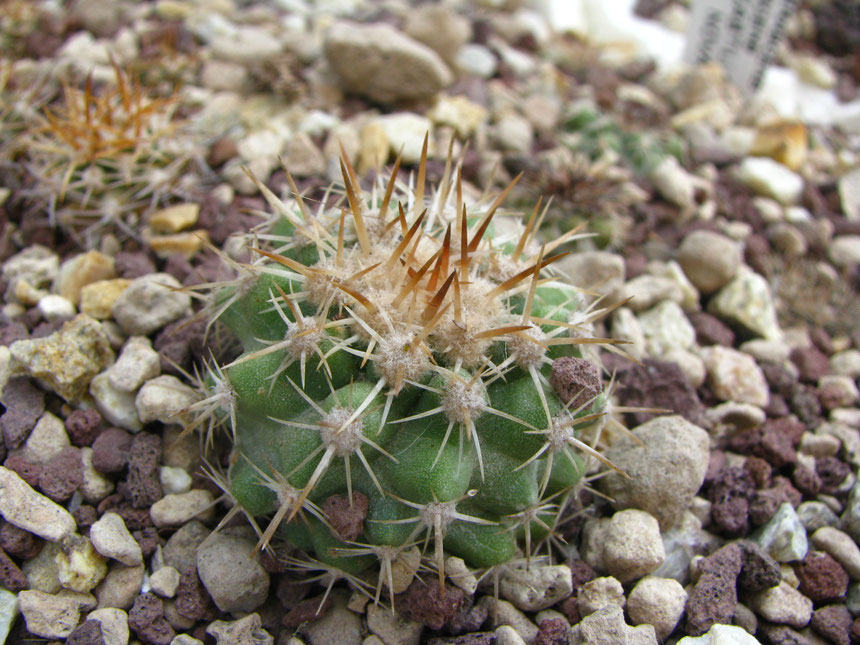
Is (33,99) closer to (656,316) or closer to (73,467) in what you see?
(73,467)

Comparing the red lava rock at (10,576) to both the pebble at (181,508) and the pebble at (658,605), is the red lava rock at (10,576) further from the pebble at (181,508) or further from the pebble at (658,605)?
the pebble at (658,605)

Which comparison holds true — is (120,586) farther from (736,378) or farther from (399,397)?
(736,378)

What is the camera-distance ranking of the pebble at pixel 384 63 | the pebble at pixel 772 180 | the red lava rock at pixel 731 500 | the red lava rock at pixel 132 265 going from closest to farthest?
the red lava rock at pixel 731 500
the red lava rock at pixel 132 265
the pebble at pixel 384 63
the pebble at pixel 772 180

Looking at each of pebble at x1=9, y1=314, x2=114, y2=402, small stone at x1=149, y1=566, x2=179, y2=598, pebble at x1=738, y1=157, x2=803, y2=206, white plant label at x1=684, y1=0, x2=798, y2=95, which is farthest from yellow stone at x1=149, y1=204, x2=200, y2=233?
white plant label at x1=684, y1=0, x2=798, y2=95

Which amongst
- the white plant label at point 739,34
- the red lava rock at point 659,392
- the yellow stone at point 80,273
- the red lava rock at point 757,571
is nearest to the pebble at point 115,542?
the yellow stone at point 80,273

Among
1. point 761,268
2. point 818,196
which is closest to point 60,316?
point 761,268
